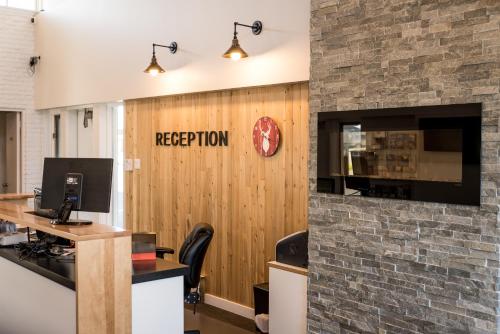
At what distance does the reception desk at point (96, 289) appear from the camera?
304 cm

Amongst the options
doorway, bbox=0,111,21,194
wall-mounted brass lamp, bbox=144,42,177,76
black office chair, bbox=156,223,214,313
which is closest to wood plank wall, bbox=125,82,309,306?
wall-mounted brass lamp, bbox=144,42,177,76

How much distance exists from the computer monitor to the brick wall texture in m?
5.39

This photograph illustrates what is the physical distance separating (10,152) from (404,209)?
754 cm

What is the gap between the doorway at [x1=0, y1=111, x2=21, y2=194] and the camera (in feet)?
28.7

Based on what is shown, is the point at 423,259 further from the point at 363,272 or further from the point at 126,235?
the point at 126,235

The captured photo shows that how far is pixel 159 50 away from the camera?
6191 mm

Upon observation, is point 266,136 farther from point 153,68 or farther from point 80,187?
point 80,187

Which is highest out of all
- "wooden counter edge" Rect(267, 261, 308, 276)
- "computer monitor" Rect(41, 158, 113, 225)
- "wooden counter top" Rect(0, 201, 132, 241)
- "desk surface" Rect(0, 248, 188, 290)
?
"computer monitor" Rect(41, 158, 113, 225)

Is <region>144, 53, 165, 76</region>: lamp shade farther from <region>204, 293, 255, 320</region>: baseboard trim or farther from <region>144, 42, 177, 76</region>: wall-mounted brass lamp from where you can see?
<region>204, 293, 255, 320</region>: baseboard trim

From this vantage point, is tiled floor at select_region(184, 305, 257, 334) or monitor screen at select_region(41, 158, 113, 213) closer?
monitor screen at select_region(41, 158, 113, 213)

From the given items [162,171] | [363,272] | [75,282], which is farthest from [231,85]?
[75,282]

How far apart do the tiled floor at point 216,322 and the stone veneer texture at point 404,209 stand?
1.25 m

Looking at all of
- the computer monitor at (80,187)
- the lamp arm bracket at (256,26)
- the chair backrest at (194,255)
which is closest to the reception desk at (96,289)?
the computer monitor at (80,187)

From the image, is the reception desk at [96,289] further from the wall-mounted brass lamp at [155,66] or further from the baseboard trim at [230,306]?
the wall-mounted brass lamp at [155,66]
